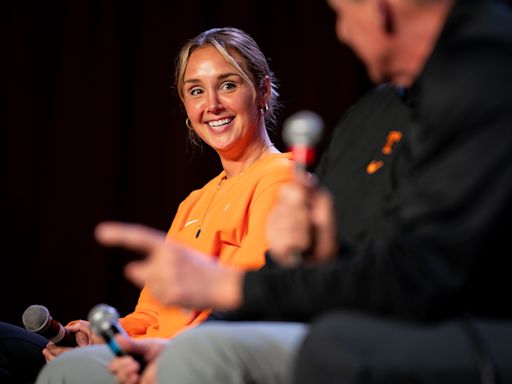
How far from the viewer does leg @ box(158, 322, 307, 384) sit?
3.35 feet

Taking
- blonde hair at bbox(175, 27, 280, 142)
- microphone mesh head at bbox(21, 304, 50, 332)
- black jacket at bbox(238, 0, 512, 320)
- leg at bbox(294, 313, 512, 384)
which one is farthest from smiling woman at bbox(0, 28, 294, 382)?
leg at bbox(294, 313, 512, 384)

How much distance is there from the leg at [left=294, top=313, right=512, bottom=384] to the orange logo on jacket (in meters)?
0.55

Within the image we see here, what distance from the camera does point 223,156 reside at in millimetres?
2211

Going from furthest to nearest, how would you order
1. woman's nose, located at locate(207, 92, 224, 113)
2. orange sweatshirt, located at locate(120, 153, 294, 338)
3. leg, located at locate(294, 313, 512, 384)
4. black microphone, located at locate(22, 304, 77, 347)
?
woman's nose, located at locate(207, 92, 224, 113) < black microphone, located at locate(22, 304, 77, 347) < orange sweatshirt, located at locate(120, 153, 294, 338) < leg, located at locate(294, 313, 512, 384)

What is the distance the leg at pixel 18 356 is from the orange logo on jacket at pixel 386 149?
1062 millimetres

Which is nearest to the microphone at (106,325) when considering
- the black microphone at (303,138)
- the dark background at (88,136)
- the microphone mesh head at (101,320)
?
the microphone mesh head at (101,320)

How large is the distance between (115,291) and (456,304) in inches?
93.4

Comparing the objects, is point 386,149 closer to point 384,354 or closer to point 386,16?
point 386,16

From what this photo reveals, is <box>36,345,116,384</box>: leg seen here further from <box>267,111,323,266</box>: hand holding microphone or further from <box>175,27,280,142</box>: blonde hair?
<box>175,27,280,142</box>: blonde hair

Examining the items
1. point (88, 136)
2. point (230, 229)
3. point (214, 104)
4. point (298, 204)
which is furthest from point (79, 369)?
point (88, 136)

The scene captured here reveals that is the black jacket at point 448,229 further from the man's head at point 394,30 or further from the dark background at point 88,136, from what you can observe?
the dark background at point 88,136

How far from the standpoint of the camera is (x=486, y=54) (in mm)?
1009

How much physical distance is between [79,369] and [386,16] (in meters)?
0.88

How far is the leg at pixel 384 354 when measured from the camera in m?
0.84
